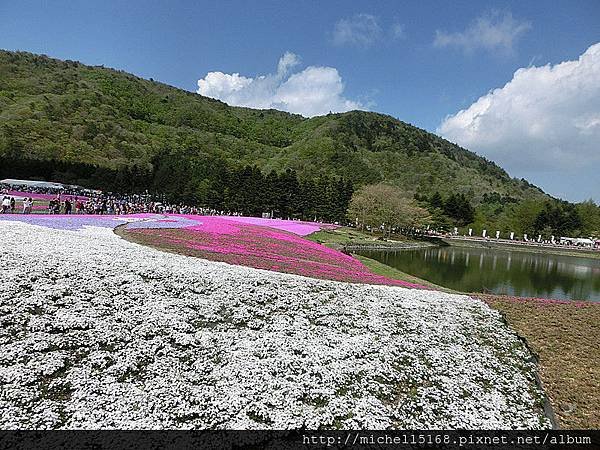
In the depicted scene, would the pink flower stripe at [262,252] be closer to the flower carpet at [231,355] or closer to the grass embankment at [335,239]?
the flower carpet at [231,355]

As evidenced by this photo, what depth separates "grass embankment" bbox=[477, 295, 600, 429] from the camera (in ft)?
33.1

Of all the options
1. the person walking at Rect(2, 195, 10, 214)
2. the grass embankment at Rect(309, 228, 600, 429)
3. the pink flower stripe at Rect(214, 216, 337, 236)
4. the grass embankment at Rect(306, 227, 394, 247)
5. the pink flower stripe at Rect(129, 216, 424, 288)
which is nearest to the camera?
the grass embankment at Rect(309, 228, 600, 429)

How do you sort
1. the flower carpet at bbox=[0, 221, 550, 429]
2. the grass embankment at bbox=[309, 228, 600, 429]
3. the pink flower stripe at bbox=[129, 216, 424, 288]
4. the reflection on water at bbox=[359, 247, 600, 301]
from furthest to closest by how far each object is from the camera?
the reflection on water at bbox=[359, 247, 600, 301], the pink flower stripe at bbox=[129, 216, 424, 288], the grass embankment at bbox=[309, 228, 600, 429], the flower carpet at bbox=[0, 221, 550, 429]

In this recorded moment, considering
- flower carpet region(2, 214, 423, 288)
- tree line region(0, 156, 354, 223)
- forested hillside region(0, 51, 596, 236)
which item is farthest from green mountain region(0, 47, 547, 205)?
flower carpet region(2, 214, 423, 288)

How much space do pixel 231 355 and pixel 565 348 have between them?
1169 centimetres

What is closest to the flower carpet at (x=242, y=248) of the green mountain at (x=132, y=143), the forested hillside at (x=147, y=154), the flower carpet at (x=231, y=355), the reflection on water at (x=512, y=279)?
the flower carpet at (x=231, y=355)

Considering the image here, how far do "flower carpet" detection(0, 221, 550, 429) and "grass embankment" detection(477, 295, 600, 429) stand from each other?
1.90 feet

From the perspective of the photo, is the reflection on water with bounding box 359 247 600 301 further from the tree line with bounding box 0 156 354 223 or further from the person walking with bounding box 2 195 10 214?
the tree line with bounding box 0 156 354 223

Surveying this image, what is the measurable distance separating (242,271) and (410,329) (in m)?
8.66

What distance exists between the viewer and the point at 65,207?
3716cm

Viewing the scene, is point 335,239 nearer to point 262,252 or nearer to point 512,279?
point 512,279

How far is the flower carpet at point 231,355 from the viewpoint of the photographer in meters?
8.23

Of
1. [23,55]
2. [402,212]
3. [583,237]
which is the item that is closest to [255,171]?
[402,212]

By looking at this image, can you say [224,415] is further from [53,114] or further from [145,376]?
[53,114]
